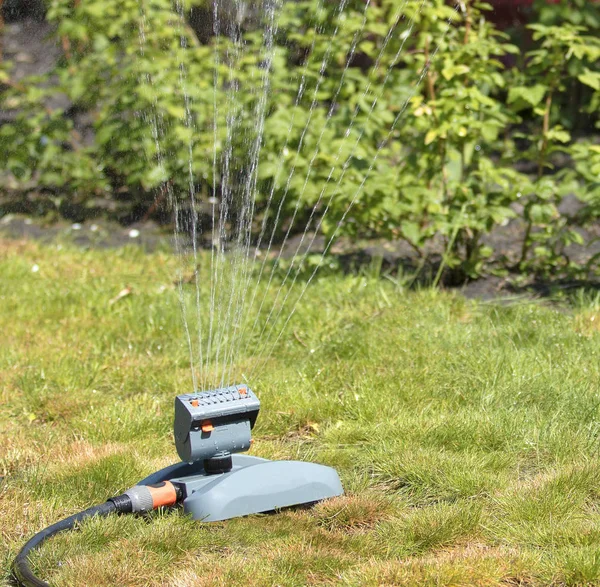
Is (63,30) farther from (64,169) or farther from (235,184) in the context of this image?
(235,184)

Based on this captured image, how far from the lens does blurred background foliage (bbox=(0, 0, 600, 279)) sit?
402cm

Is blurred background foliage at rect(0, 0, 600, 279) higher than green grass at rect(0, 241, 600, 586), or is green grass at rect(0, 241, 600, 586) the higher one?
blurred background foliage at rect(0, 0, 600, 279)

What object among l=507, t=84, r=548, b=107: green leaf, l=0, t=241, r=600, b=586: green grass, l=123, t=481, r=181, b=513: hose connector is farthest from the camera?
l=507, t=84, r=548, b=107: green leaf

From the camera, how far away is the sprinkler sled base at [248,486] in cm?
234

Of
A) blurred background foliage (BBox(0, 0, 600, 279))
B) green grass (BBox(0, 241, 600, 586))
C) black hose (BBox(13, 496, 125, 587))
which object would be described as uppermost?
blurred background foliage (BBox(0, 0, 600, 279))

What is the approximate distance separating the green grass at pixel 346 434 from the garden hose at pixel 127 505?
0.03 meters

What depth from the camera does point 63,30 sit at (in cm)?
550

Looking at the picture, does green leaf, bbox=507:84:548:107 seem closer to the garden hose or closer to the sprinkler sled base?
the sprinkler sled base

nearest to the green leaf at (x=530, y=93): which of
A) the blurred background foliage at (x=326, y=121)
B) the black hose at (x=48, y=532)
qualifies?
the blurred background foliage at (x=326, y=121)

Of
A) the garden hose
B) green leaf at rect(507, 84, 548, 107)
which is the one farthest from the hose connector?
green leaf at rect(507, 84, 548, 107)

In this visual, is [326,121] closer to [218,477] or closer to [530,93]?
[530,93]

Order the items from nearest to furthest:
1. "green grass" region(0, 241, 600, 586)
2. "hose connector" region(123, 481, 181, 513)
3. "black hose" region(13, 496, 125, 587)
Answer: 1. "black hose" region(13, 496, 125, 587)
2. "green grass" region(0, 241, 600, 586)
3. "hose connector" region(123, 481, 181, 513)

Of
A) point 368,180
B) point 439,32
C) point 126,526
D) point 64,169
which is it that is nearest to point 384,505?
point 126,526

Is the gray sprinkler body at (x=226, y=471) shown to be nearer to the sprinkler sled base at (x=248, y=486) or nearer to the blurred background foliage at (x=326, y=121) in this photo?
the sprinkler sled base at (x=248, y=486)
